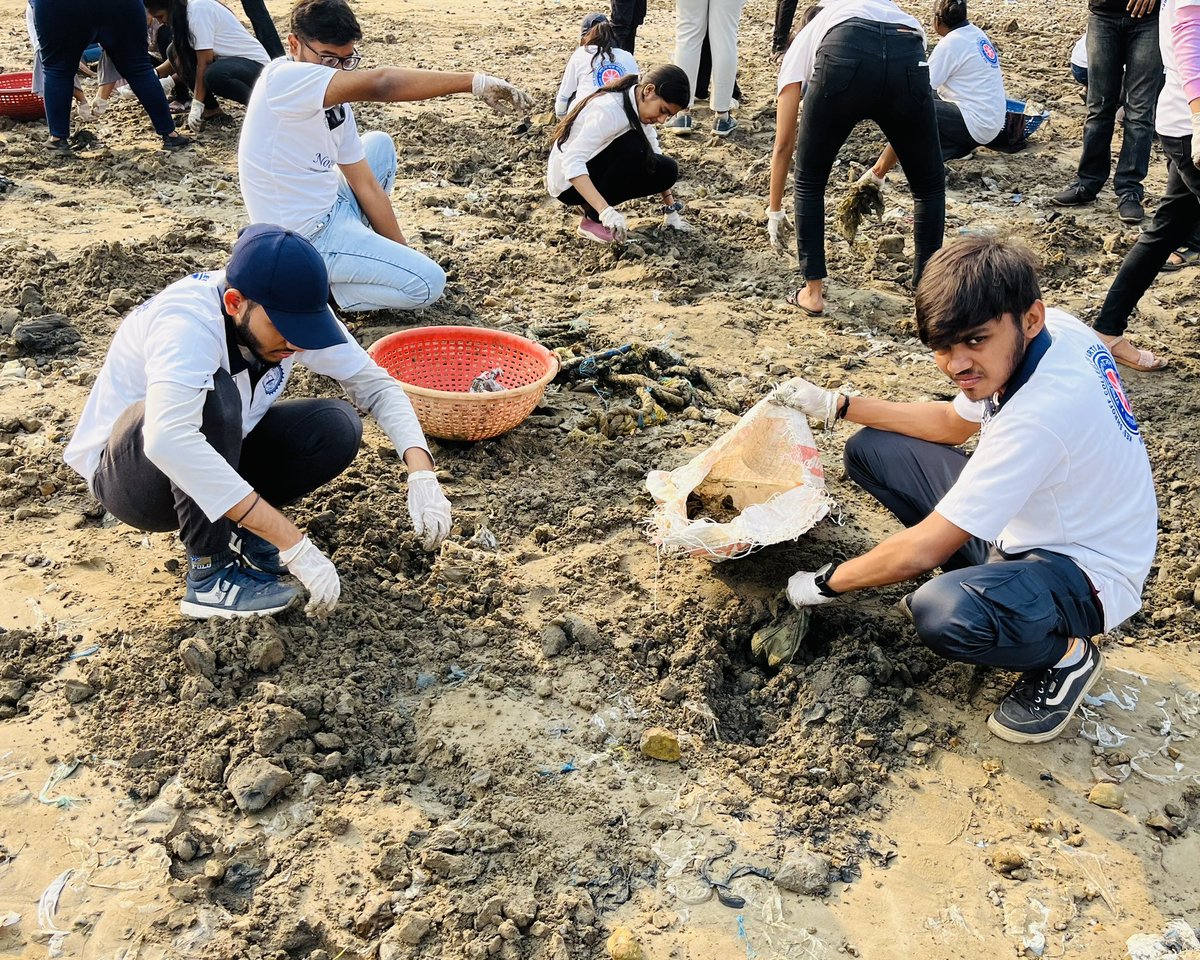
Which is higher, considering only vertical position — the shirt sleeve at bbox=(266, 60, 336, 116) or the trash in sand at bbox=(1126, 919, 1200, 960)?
the shirt sleeve at bbox=(266, 60, 336, 116)

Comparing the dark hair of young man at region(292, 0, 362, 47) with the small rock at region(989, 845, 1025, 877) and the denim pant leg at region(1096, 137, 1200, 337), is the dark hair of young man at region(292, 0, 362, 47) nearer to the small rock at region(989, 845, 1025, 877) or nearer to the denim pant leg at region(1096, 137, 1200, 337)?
the denim pant leg at region(1096, 137, 1200, 337)

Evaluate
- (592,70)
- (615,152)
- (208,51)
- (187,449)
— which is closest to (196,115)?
(208,51)

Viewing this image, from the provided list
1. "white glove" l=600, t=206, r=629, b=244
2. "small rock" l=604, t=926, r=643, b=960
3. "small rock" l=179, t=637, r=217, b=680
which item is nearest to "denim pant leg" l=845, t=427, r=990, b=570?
"small rock" l=604, t=926, r=643, b=960

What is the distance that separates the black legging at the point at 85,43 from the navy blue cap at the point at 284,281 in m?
4.95

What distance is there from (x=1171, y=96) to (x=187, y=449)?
149 inches

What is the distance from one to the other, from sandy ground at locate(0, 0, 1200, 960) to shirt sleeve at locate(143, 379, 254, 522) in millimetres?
441

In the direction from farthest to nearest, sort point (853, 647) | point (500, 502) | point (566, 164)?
point (566, 164)
point (500, 502)
point (853, 647)

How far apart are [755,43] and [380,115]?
4.01 metres

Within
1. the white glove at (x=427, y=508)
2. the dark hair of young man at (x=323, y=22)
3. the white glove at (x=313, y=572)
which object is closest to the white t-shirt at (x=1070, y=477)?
the white glove at (x=427, y=508)

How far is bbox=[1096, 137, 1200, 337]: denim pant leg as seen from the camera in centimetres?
387

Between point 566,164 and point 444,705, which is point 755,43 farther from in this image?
point 444,705

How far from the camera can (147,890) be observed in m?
2.15

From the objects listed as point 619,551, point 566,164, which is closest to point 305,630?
point 619,551

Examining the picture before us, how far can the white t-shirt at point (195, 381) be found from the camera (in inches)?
95.7
